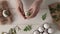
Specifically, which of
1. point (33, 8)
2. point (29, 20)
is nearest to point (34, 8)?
point (33, 8)

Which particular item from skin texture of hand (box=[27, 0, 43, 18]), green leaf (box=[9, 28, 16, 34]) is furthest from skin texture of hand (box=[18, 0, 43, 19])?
green leaf (box=[9, 28, 16, 34])

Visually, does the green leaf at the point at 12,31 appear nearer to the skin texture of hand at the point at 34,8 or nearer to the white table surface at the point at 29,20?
the white table surface at the point at 29,20

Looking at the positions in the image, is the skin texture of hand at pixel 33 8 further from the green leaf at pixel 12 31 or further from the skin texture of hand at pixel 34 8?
the green leaf at pixel 12 31

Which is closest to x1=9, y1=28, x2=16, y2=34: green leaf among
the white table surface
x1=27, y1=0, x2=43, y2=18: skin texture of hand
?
the white table surface

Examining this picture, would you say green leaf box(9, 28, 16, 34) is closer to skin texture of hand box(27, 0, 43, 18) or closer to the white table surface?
the white table surface

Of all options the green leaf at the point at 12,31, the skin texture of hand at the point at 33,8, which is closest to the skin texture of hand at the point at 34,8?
the skin texture of hand at the point at 33,8

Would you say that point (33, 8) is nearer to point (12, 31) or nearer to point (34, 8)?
point (34, 8)

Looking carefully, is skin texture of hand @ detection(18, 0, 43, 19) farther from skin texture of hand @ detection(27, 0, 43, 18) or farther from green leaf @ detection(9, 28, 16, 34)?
green leaf @ detection(9, 28, 16, 34)

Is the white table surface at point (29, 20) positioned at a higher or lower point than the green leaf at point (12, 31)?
higher

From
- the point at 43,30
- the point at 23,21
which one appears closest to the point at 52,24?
the point at 43,30

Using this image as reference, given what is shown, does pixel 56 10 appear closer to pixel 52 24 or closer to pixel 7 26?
pixel 52 24

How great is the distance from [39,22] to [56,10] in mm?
135

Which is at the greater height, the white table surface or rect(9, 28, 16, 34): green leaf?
the white table surface

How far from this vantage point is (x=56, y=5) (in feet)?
3.90
